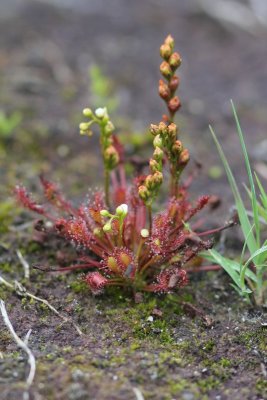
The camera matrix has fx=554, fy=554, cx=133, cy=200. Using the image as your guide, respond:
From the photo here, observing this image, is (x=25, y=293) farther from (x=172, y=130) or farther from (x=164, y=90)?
(x=164, y=90)

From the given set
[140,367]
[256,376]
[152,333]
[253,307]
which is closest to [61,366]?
[140,367]

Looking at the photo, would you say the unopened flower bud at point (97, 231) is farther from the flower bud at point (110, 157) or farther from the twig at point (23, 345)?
the twig at point (23, 345)

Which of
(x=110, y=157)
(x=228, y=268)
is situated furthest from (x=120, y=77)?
(x=228, y=268)

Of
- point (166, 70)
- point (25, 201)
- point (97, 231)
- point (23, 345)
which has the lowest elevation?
point (23, 345)

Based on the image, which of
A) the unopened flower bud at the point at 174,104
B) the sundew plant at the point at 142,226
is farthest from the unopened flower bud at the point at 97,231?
the unopened flower bud at the point at 174,104

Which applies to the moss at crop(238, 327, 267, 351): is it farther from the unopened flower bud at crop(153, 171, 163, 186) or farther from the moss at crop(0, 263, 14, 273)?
the moss at crop(0, 263, 14, 273)
